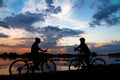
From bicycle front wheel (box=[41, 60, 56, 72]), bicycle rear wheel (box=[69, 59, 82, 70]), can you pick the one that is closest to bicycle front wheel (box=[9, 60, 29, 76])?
bicycle front wheel (box=[41, 60, 56, 72])

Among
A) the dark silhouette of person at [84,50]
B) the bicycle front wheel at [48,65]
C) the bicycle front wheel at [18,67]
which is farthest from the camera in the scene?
the dark silhouette of person at [84,50]

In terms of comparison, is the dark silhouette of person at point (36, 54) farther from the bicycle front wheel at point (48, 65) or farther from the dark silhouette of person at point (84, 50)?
the dark silhouette of person at point (84, 50)

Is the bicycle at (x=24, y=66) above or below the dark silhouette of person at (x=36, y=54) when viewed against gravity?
below

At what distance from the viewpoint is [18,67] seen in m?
19.1

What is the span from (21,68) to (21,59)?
24.3 inches

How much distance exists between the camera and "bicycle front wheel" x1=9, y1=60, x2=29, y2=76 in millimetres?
18750

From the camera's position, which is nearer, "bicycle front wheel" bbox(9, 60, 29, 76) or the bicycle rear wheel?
"bicycle front wheel" bbox(9, 60, 29, 76)

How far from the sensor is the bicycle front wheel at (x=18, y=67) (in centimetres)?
1875

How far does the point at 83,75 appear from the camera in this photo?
18016 millimetres

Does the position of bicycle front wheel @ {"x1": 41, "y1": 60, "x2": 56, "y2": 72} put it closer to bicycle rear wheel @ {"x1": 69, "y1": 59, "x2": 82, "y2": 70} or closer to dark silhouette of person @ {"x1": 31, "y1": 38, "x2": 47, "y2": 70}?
dark silhouette of person @ {"x1": 31, "y1": 38, "x2": 47, "y2": 70}

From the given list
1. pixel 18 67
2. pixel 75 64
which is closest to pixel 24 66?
Answer: pixel 18 67

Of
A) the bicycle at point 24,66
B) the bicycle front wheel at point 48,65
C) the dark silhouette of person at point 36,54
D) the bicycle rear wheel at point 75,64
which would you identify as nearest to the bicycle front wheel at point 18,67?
the bicycle at point 24,66

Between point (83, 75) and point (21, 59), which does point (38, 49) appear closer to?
point (21, 59)

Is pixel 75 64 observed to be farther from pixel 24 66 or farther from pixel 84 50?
pixel 24 66
